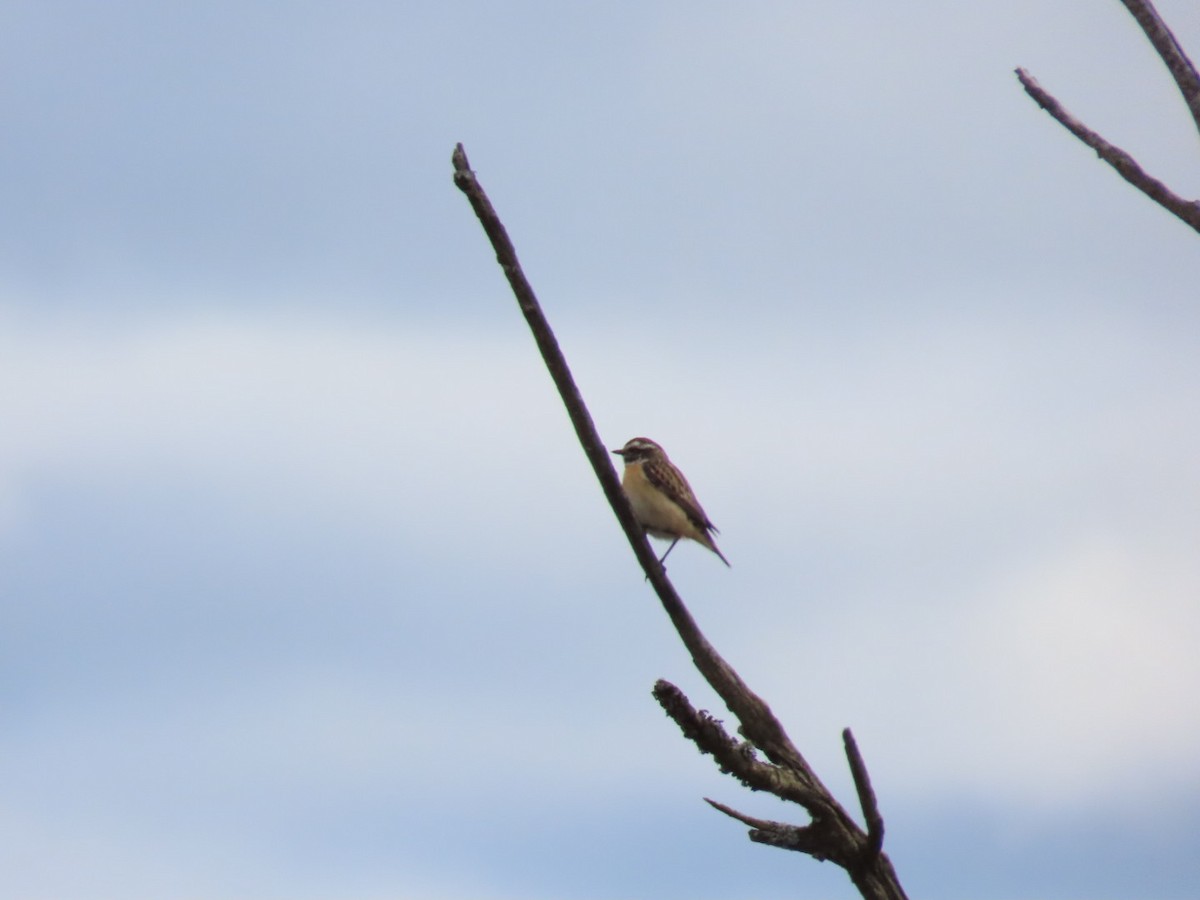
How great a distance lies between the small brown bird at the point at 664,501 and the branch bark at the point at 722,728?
8100mm

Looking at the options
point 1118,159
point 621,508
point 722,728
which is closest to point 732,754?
point 722,728

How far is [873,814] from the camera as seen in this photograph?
6711mm

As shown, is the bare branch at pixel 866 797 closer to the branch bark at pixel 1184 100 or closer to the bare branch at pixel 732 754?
the bare branch at pixel 732 754

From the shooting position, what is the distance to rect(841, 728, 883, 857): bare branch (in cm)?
637

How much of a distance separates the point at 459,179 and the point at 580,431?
134 centimetres

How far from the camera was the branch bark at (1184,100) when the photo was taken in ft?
23.6

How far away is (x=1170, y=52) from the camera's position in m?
7.42

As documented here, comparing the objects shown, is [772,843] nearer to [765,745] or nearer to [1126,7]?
[765,745]

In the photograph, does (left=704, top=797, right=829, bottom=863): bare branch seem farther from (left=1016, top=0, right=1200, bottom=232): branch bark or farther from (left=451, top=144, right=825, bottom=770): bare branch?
(left=1016, top=0, right=1200, bottom=232): branch bark

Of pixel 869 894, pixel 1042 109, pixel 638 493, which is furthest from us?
pixel 638 493

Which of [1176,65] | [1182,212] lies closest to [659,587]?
[1182,212]

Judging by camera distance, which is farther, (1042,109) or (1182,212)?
(1042,109)

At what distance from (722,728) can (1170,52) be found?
4187 mm

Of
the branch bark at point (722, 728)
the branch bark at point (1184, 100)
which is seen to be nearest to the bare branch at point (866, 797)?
the branch bark at point (722, 728)
